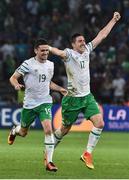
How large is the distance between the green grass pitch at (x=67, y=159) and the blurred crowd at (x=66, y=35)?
4.08 meters

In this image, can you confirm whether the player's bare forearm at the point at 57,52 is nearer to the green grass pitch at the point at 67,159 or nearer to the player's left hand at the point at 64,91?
the player's left hand at the point at 64,91

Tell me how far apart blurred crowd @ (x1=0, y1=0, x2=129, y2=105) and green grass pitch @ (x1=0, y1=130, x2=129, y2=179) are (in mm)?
4075

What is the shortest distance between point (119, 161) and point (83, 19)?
1523 centimetres

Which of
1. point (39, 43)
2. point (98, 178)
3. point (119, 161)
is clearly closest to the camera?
point (98, 178)

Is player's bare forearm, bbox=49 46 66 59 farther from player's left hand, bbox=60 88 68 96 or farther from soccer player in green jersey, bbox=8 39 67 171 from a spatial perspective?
player's left hand, bbox=60 88 68 96

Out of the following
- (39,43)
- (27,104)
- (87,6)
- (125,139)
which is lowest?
(125,139)

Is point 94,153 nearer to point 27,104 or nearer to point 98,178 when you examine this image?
point 27,104

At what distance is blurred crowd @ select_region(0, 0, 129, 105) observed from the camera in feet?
88.7

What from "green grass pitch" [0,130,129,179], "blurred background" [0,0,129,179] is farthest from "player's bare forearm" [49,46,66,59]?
"blurred background" [0,0,129,179]

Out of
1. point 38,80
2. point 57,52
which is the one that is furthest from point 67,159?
point 57,52

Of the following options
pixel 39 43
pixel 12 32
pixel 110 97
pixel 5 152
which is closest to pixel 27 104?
pixel 39 43

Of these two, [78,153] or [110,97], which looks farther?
[110,97]

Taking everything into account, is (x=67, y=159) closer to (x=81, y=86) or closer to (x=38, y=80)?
(x=81, y=86)

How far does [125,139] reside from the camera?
22.6 meters
